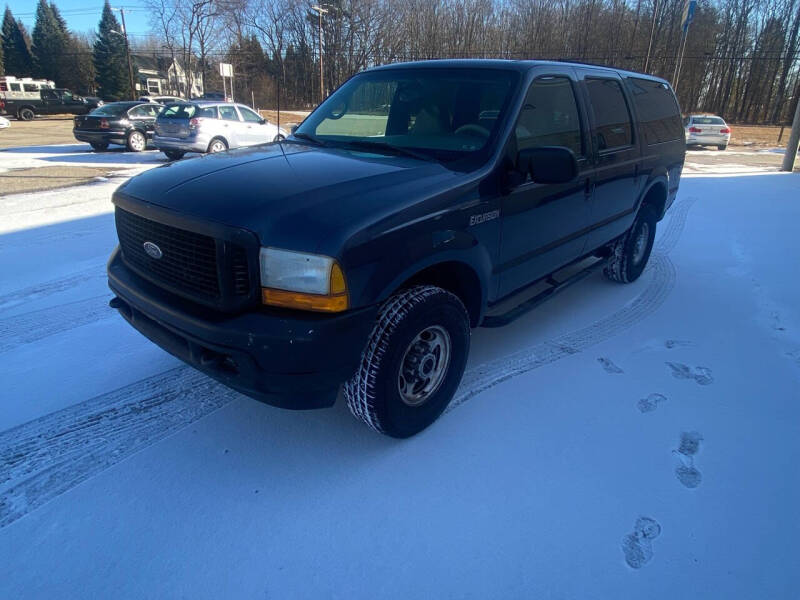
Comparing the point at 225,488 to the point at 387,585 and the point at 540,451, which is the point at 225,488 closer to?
the point at 387,585

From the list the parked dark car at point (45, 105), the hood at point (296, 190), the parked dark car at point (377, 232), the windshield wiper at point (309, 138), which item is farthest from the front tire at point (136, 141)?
the parked dark car at point (45, 105)

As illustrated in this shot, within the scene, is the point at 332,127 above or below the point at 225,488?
above

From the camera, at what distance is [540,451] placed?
102 inches

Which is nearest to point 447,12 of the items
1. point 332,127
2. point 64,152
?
point 64,152

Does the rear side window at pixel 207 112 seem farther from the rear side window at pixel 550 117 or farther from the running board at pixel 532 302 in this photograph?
the rear side window at pixel 550 117

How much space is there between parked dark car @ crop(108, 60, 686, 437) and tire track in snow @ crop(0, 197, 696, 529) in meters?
0.50

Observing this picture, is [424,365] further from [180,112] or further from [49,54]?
[49,54]

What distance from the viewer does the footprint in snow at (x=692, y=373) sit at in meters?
3.31

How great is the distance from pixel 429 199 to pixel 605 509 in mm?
1590

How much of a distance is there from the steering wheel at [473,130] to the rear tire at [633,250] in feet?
7.32

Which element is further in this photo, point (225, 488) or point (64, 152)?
point (64, 152)

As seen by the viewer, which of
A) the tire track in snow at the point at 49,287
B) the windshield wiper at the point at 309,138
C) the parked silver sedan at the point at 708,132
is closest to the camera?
the windshield wiper at the point at 309,138

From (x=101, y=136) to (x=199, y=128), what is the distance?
4.72 metres

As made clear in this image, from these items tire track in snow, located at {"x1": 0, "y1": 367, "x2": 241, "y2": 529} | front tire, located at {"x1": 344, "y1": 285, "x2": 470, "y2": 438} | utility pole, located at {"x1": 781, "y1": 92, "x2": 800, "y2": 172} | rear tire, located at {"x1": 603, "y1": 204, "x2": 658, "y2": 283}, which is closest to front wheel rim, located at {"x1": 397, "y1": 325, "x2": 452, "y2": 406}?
front tire, located at {"x1": 344, "y1": 285, "x2": 470, "y2": 438}
